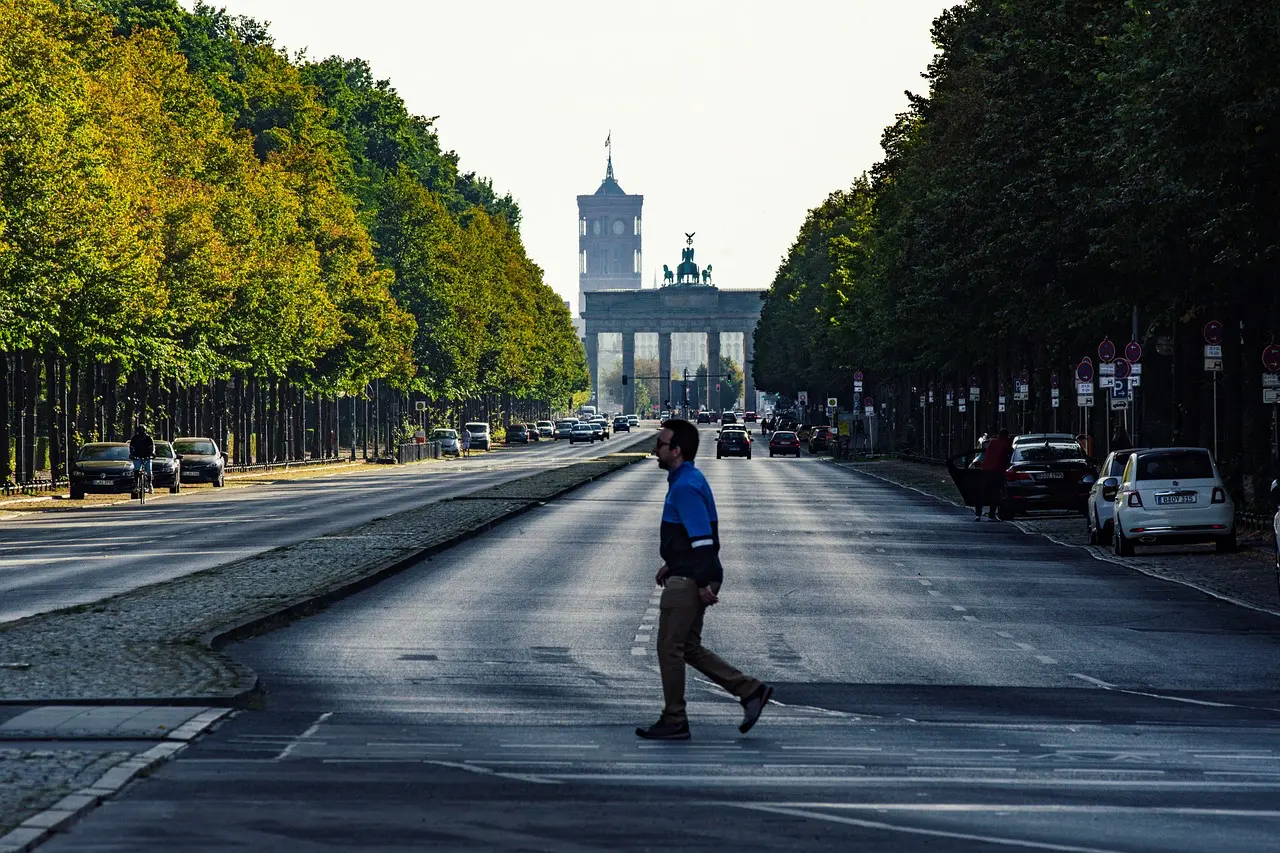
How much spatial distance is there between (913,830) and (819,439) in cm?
11093

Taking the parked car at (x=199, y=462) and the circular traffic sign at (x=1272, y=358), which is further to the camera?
the parked car at (x=199, y=462)

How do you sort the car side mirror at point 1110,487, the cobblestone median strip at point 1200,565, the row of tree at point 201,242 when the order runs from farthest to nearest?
the row of tree at point 201,242 < the car side mirror at point 1110,487 < the cobblestone median strip at point 1200,565

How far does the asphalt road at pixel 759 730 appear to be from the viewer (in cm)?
969

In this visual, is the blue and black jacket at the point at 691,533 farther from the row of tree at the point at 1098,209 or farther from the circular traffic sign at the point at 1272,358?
the circular traffic sign at the point at 1272,358

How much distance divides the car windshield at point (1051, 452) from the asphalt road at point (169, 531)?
42.3ft

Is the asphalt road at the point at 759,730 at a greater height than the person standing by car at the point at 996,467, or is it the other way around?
the person standing by car at the point at 996,467

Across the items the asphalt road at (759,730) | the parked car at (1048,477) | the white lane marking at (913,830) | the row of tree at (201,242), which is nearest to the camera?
the white lane marking at (913,830)

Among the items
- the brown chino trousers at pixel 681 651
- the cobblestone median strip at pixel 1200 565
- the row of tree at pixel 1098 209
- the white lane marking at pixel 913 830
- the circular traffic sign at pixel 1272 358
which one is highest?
the row of tree at pixel 1098 209

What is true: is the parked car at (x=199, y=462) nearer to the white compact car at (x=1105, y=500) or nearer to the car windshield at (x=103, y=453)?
the car windshield at (x=103, y=453)

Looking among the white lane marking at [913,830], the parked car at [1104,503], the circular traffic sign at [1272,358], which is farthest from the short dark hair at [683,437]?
the circular traffic sign at [1272,358]

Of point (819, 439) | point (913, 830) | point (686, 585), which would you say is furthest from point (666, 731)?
point (819, 439)

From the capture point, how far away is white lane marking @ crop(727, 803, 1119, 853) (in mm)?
9211

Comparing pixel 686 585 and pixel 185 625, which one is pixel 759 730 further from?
pixel 185 625

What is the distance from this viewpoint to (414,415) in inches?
5049
